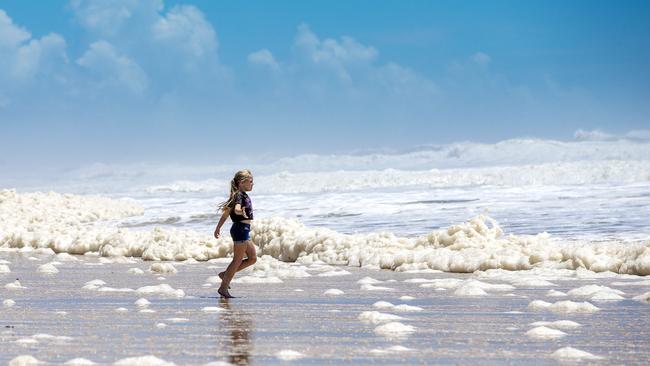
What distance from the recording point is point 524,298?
10.3 metres

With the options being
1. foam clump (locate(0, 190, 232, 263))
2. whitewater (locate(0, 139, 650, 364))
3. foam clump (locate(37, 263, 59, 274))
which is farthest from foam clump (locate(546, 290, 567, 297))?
foam clump (locate(0, 190, 232, 263))

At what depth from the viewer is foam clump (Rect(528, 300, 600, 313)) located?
9026 mm

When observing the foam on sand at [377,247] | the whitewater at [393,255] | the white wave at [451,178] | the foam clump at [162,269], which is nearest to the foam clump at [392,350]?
the whitewater at [393,255]

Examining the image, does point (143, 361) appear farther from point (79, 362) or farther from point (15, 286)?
point (15, 286)

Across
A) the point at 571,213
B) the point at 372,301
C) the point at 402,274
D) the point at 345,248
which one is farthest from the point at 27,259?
the point at 571,213

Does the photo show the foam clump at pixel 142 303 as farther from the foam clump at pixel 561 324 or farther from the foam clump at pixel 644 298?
the foam clump at pixel 644 298

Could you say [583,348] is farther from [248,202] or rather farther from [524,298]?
[248,202]

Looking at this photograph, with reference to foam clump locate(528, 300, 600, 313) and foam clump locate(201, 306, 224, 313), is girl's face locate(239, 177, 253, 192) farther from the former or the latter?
foam clump locate(528, 300, 600, 313)

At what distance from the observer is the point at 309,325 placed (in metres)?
8.22

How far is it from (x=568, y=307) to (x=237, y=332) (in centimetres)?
320

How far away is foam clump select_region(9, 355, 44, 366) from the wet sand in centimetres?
10

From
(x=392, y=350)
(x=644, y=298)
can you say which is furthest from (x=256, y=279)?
(x=392, y=350)

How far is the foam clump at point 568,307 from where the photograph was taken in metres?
9.03

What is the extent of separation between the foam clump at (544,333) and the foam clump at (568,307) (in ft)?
4.88
